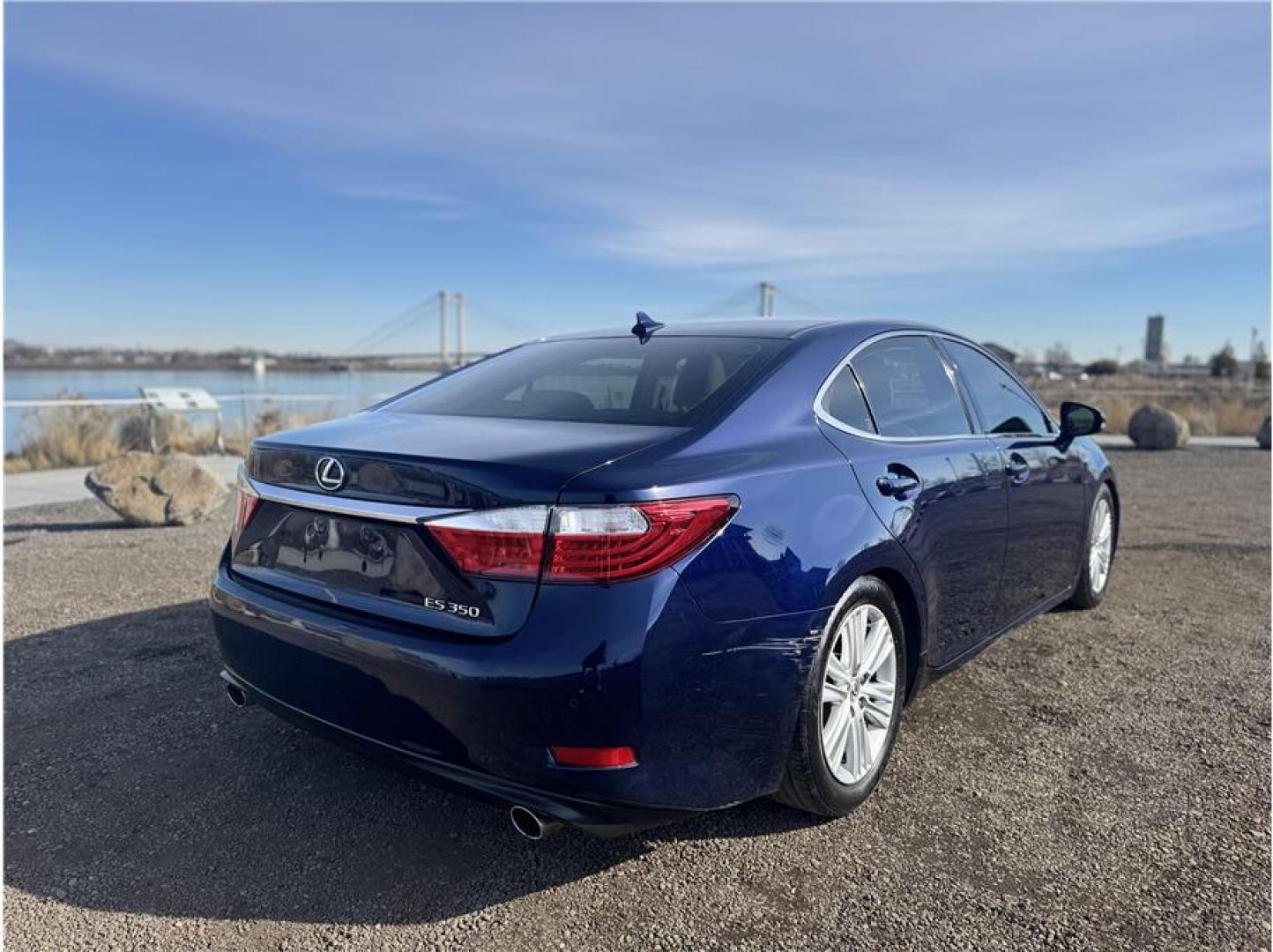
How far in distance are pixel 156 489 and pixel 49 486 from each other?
129 inches

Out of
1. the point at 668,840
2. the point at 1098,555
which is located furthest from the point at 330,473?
the point at 1098,555

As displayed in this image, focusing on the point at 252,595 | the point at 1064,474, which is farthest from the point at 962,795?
the point at 252,595

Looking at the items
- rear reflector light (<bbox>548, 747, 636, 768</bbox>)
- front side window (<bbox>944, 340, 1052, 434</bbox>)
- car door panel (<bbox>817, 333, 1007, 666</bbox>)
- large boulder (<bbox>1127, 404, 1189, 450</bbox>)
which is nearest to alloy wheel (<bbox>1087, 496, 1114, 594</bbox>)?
front side window (<bbox>944, 340, 1052, 434</bbox>)

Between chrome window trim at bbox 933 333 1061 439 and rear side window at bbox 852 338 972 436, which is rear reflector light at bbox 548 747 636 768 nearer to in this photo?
rear side window at bbox 852 338 972 436

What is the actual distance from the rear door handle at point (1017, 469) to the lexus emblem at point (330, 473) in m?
2.64

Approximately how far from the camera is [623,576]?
2.11 meters

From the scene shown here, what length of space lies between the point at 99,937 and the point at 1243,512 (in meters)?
9.95

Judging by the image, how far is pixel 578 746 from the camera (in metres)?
2.13

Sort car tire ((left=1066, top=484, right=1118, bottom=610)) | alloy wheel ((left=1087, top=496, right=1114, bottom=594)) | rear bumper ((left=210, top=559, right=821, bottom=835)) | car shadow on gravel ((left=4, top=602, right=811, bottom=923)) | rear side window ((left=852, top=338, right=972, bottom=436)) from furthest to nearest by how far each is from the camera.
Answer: alloy wheel ((left=1087, top=496, right=1114, bottom=594)) → car tire ((left=1066, top=484, right=1118, bottom=610)) → rear side window ((left=852, top=338, right=972, bottom=436)) → car shadow on gravel ((left=4, top=602, right=811, bottom=923)) → rear bumper ((left=210, top=559, right=821, bottom=835))

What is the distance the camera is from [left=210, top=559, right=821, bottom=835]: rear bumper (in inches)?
82.7

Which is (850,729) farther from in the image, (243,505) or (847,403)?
(243,505)

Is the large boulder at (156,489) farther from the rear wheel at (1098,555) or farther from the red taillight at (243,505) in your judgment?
the rear wheel at (1098,555)

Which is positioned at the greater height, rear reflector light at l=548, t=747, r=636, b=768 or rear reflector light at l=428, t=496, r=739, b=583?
rear reflector light at l=428, t=496, r=739, b=583

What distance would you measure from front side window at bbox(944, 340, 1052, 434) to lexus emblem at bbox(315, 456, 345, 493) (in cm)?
263
